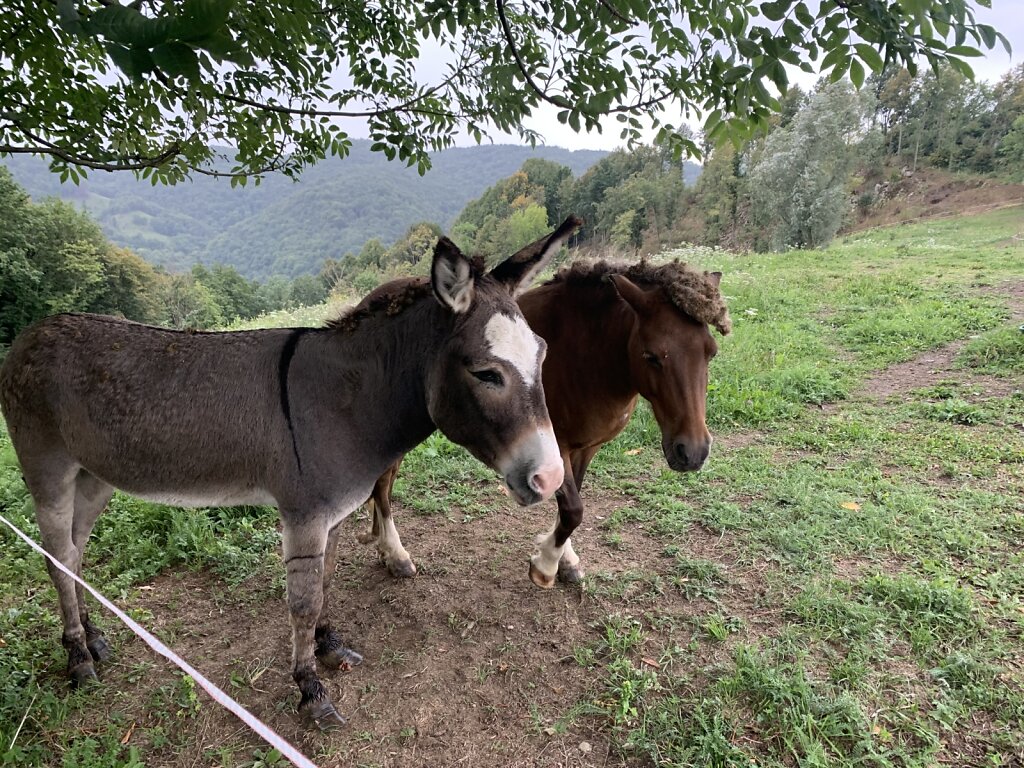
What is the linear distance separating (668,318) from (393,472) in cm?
240

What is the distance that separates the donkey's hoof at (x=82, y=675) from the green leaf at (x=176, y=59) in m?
3.11

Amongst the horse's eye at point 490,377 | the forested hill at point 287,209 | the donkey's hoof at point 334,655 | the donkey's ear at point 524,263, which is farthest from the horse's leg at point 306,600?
the forested hill at point 287,209

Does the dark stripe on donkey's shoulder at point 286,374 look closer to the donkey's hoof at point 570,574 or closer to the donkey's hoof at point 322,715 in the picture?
the donkey's hoof at point 322,715

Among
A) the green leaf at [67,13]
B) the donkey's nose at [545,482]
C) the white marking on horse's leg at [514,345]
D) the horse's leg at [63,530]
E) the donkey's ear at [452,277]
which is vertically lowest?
the horse's leg at [63,530]

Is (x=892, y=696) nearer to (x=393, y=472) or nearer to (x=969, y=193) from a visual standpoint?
(x=393, y=472)

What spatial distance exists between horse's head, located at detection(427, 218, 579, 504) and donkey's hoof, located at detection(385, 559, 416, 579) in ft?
6.37

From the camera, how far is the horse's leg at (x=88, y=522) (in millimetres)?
2891

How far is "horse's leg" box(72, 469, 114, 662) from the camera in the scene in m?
2.89

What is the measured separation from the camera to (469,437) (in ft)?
7.16

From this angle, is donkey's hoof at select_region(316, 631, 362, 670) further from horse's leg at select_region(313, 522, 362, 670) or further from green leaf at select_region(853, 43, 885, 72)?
green leaf at select_region(853, 43, 885, 72)

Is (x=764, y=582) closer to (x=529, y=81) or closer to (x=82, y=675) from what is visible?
(x=529, y=81)

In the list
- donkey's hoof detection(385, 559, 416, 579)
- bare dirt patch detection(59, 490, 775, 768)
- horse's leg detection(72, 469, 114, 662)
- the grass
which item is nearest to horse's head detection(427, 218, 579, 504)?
bare dirt patch detection(59, 490, 775, 768)

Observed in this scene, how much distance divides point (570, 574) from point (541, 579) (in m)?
0.23

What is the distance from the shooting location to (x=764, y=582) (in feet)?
11.6
